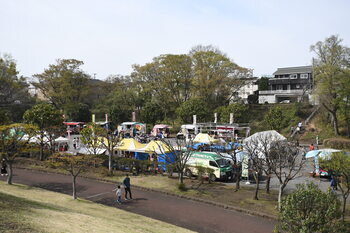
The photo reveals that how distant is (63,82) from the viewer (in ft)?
173

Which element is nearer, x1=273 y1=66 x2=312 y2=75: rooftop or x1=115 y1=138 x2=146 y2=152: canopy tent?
x1=115 y1=138 x2=146 y2=152: canopy tent

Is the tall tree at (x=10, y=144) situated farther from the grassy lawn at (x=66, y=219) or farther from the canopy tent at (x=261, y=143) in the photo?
the canopy tent at (x=261, y=143)

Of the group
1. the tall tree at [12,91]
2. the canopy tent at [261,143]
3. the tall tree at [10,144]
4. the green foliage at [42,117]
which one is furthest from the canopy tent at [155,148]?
the tall tree at [12,91]

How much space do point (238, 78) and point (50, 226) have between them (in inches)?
1687

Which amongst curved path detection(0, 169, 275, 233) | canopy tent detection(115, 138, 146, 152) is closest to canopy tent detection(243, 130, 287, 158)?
curved path detection(0, 169, 275, 233)

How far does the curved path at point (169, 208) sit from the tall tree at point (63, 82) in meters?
35.8

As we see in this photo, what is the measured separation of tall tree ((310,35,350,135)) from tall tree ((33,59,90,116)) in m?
41.0

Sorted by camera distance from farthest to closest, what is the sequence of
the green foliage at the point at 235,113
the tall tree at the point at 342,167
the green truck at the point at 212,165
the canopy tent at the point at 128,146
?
the green foliage at the point at 235,113 < the canopy tent at the point at 128,146 < the green truck at the point at 212,165 < the tall tree at the point at 342,167

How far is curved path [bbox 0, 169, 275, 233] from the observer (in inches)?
478

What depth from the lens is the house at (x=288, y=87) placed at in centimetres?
5300

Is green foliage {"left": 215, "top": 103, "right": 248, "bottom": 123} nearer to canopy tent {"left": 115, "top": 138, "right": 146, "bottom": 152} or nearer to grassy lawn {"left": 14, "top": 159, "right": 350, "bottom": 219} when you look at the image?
canopy tent {"left": 115, "top": 138, "right": 146, "bottom": 152}

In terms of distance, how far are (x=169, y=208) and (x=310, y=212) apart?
25.4ft

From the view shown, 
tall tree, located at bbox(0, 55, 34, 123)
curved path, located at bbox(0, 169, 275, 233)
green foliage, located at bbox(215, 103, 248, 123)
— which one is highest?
tall tree, located at bbox(0, 55, 34, 123)

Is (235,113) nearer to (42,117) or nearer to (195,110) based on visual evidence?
(195,110)
